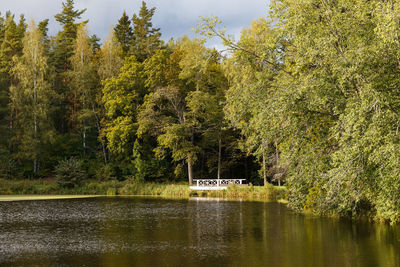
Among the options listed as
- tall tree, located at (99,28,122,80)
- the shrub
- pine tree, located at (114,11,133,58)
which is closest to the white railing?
the shrub

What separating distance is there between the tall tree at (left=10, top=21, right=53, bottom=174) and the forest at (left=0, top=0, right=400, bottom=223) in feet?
0.46

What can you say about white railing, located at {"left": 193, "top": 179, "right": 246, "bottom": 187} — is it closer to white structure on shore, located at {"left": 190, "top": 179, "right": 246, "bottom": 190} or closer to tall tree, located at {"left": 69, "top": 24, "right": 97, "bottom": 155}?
white structure on shore, located at {"left": 190, "top": 179, "right": 246, "bottom": 190}

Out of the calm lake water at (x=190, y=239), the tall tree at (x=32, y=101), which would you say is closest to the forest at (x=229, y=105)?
the tall tree at (x=32, y=101)

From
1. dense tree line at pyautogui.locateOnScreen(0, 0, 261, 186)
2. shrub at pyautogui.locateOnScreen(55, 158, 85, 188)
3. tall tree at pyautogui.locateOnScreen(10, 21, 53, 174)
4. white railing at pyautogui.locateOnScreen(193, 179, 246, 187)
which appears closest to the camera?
white railing at pyautogui.locateOnScreen(193, 179, 246, 187)

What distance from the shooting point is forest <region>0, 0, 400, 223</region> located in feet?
45.5

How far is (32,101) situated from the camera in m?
44.3

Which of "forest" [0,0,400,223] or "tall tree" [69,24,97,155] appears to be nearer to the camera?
"forest" [0,0,400,223]

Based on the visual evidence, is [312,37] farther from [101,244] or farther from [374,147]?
[101,244]

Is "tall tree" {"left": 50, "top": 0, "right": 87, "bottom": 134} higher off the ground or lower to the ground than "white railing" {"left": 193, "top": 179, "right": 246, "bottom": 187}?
higher

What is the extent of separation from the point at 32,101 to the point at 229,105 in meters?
24.0

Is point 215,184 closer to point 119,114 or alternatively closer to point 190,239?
point 119,114

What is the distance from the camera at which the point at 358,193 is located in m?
15.2

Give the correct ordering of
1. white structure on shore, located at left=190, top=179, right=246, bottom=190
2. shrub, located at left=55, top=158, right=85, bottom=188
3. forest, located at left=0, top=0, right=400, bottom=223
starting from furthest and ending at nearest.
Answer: shrub, located at left=55, top=158, right=85, bottom=188 → white structure on shore, located at left=190, top=179, right=246, bottom=190 → forest, located at left=0, top=0, right=400, bottom=223

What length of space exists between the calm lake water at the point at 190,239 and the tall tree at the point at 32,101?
68.3ft
